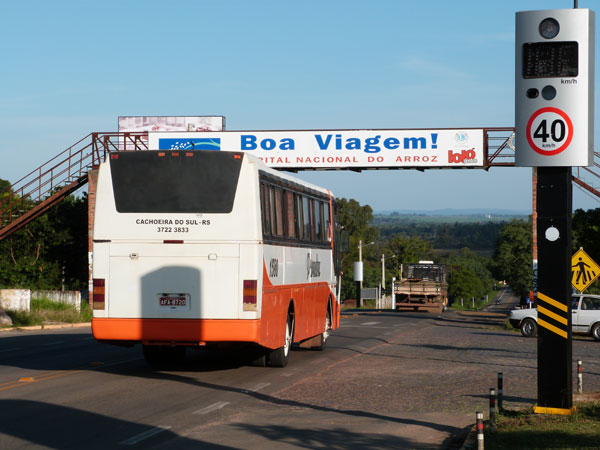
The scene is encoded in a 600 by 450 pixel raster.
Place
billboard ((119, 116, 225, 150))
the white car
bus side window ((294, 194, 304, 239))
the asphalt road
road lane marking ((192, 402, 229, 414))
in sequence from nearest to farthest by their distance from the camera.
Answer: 1. the asphalt road
2. road lane marking ((192, 402, 229, 414))
3. bus side window ((294, 194, 304, 239))
4. the white car
5. billboard ((119, 116, 225, 150))

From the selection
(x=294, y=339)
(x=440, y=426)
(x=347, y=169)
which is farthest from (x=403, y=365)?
(x=347, y=169)

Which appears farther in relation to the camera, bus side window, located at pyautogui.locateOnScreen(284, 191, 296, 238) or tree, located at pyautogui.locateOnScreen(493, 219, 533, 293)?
tree, located at pyautogui.locateOnScreen(493, 219, 533, 293)

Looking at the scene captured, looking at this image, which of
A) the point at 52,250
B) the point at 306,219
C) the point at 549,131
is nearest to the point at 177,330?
the point at 306,219

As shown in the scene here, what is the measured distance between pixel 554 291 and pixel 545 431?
213cm

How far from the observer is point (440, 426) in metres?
11.6

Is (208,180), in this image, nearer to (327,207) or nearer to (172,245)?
(172,245)

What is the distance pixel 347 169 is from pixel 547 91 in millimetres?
31157

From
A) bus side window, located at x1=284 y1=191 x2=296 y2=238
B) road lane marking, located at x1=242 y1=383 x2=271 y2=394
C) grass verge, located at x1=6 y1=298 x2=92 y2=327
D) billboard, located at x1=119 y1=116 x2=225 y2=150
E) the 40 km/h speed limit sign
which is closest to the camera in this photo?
the 40 km/h speed limit sign

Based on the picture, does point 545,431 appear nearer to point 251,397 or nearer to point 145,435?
point 145,435

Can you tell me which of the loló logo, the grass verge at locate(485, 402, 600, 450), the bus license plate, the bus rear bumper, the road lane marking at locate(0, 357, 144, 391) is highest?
the loló logo

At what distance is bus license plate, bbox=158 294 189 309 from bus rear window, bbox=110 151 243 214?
4.70 feet

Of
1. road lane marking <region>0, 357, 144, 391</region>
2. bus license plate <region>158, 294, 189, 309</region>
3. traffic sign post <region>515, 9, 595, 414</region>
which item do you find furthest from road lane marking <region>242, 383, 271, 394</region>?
traffic sign post <region>515, 9, 595, 414</region>

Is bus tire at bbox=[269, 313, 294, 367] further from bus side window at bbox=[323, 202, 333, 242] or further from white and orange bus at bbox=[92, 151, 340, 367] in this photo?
bus side window at bbox=[323, 202, 333, 242]

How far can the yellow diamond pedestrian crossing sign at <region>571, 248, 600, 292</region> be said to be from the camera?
2819 centimetres
